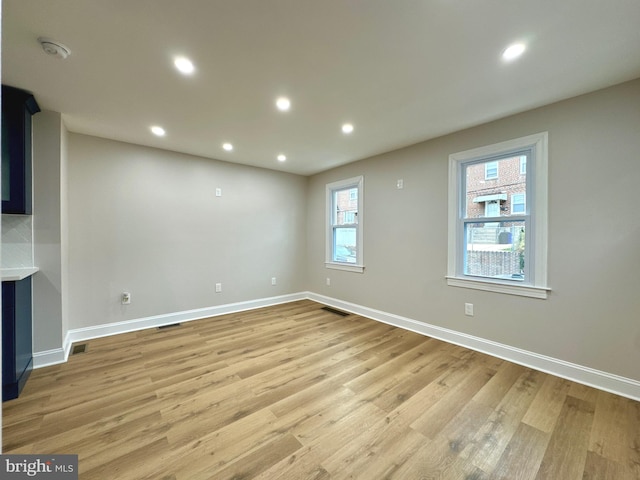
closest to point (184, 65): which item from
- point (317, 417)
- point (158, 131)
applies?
point (158, 131)

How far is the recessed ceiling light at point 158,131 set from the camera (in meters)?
3.24

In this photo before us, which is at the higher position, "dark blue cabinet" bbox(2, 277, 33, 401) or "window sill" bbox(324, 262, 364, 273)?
"window sill" bbox(324, 262, 364, 273)

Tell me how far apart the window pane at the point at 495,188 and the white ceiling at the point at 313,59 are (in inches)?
19.8

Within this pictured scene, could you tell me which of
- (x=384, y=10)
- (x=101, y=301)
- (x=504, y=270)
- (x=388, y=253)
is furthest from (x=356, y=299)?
(x=384, y=10)

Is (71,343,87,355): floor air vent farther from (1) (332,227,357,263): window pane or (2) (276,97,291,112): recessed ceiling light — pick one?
(1) (332,227,357,263): window pane

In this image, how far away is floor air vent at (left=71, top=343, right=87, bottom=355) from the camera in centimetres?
310

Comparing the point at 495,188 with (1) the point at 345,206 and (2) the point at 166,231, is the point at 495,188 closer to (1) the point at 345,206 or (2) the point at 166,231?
(1) the point at 345,206

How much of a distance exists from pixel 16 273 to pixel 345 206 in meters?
3.92

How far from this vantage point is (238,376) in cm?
264

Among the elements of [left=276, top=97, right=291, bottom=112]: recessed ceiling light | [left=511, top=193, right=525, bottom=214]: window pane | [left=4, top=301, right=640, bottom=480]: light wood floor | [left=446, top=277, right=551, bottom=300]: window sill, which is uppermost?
[left=276, top=97, right=291, bottom=112]: recessed ceiling light

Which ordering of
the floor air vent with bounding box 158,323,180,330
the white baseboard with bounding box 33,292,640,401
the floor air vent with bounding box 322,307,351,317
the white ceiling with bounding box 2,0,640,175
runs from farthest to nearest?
the floor air vent with bounding box 322,307,351,317 → the floor air vent with bounding box 158,323,180,330 → the white baseboard with bounding box 33,292,640,401 → the white ceiling with bounding box 2,0,640,175

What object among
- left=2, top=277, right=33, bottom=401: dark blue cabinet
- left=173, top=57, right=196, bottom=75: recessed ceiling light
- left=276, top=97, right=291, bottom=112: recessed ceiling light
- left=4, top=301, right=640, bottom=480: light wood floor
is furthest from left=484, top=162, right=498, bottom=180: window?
left=2, top=277, right=33, bottom=401: dark blue cabinet

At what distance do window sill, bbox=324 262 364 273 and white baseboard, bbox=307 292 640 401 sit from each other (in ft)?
2.27

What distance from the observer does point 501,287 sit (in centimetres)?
301
